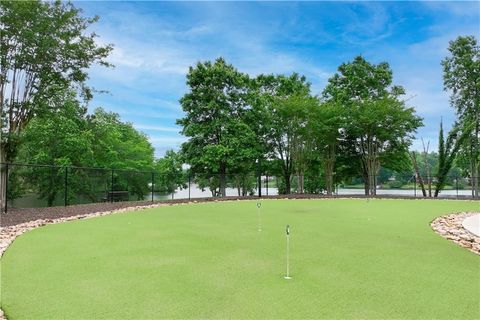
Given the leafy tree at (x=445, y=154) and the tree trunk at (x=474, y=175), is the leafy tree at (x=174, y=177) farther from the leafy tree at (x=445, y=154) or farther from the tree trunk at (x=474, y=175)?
the tree trunk at (x=474, y=175)

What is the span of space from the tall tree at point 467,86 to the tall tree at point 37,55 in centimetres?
2238

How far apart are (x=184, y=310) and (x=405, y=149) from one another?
25.6 meters

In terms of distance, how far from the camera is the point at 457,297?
343cm

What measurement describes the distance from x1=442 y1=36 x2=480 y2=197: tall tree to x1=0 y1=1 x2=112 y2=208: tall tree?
22377 mm

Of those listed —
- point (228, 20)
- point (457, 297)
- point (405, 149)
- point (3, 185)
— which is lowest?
point (457, 297)

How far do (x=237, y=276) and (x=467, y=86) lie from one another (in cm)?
2554

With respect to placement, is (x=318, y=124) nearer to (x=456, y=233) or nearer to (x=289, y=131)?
(x=289, y=131)

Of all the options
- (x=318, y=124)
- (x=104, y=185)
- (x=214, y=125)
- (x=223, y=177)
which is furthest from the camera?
(x=104, y=185)

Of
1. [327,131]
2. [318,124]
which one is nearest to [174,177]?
[318,124]

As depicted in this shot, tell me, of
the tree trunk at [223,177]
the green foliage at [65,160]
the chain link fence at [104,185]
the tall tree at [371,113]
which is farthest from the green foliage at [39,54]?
the tall tree at [371,113]

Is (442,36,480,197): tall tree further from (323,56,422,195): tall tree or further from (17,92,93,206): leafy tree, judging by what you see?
(17,92,93,206): leafy tree

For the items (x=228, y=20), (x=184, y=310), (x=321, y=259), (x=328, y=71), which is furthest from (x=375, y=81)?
(x=184, y=310)

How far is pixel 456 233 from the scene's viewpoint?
23.9 feet

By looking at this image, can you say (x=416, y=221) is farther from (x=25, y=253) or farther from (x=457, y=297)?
(x=25, y=253)
